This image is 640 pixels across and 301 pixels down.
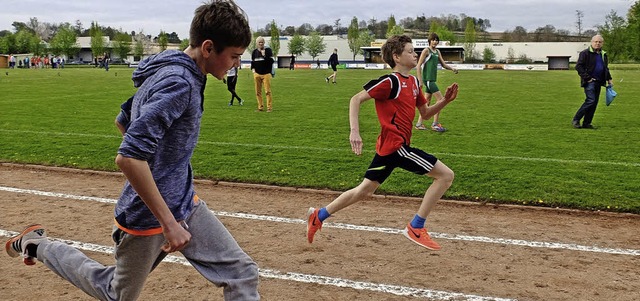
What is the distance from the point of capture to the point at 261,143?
1180cm

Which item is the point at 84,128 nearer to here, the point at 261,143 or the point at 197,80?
the point at 261,143

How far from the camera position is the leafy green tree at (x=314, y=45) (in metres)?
117

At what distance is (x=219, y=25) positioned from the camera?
278cm

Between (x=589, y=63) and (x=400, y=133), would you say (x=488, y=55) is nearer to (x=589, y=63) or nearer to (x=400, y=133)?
(x=589, y=63)

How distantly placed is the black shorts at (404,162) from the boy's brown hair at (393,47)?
2.95ft

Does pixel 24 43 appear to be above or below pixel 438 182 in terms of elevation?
above

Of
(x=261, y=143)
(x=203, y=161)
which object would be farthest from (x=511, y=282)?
(x=261, y=143)

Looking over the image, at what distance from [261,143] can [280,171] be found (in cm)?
270

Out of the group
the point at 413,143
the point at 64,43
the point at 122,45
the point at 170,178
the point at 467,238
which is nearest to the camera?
the point at 170,178

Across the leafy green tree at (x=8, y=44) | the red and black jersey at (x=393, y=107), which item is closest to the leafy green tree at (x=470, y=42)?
the leafy green tree at (x=8, y=44)

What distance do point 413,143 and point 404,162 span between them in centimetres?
644

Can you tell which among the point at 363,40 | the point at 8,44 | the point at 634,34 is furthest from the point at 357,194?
the point at 8,44

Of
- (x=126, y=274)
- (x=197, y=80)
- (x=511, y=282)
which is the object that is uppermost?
(x=197, y=80)

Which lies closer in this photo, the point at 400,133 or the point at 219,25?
the point at 219,25
